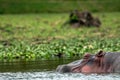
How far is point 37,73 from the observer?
15.8 metres

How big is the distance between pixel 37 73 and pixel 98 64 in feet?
5.22

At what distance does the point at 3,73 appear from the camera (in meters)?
15.9

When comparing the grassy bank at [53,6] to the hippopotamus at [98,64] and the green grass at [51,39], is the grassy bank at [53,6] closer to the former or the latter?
the green grass at [51,39]

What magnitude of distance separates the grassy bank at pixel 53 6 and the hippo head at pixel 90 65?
35.6 m

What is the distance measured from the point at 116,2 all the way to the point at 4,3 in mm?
9911

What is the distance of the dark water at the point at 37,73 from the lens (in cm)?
1461

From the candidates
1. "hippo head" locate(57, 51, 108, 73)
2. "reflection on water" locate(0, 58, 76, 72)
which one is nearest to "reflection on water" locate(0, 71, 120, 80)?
"hippo head" locate(57, 51, 108, 73)

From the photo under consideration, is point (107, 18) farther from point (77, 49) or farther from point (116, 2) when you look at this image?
point (77, 49)

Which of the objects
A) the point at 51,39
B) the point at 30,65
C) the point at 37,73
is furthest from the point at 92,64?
the point at 51,39

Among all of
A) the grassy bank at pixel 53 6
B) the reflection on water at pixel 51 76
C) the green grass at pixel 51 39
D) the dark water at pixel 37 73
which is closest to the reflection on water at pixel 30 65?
the dark water at pixel 37 73

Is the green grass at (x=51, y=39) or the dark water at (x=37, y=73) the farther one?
the green grass at (x=51, y=39)

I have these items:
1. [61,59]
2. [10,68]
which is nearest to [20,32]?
[61,59]

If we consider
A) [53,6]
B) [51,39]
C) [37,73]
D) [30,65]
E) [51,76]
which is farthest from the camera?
[53,6]

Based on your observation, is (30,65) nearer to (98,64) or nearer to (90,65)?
(90,65)
